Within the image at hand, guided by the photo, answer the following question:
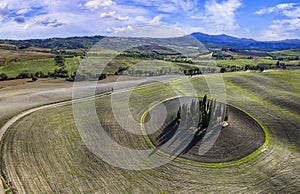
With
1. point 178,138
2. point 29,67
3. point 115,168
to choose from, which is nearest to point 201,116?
point 178,138

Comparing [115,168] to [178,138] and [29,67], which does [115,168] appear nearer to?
[178,138]

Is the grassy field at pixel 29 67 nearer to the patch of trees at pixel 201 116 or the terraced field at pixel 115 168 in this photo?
the terraced field at pixel 115 168

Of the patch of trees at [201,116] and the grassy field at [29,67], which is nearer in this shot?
the patch of trees at [201,116]

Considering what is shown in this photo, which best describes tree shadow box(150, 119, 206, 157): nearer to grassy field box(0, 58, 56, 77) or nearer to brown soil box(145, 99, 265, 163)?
brown soil box(145, 99, 265, 163)

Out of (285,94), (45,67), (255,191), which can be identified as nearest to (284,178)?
(255,191)

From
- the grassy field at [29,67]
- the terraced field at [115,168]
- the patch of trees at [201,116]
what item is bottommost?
the terraced field at [115,168]

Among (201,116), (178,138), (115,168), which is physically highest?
(201,116)

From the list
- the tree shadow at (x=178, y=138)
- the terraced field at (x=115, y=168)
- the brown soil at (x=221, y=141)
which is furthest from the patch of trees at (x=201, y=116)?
the terraced field at (x=115, y=168)
